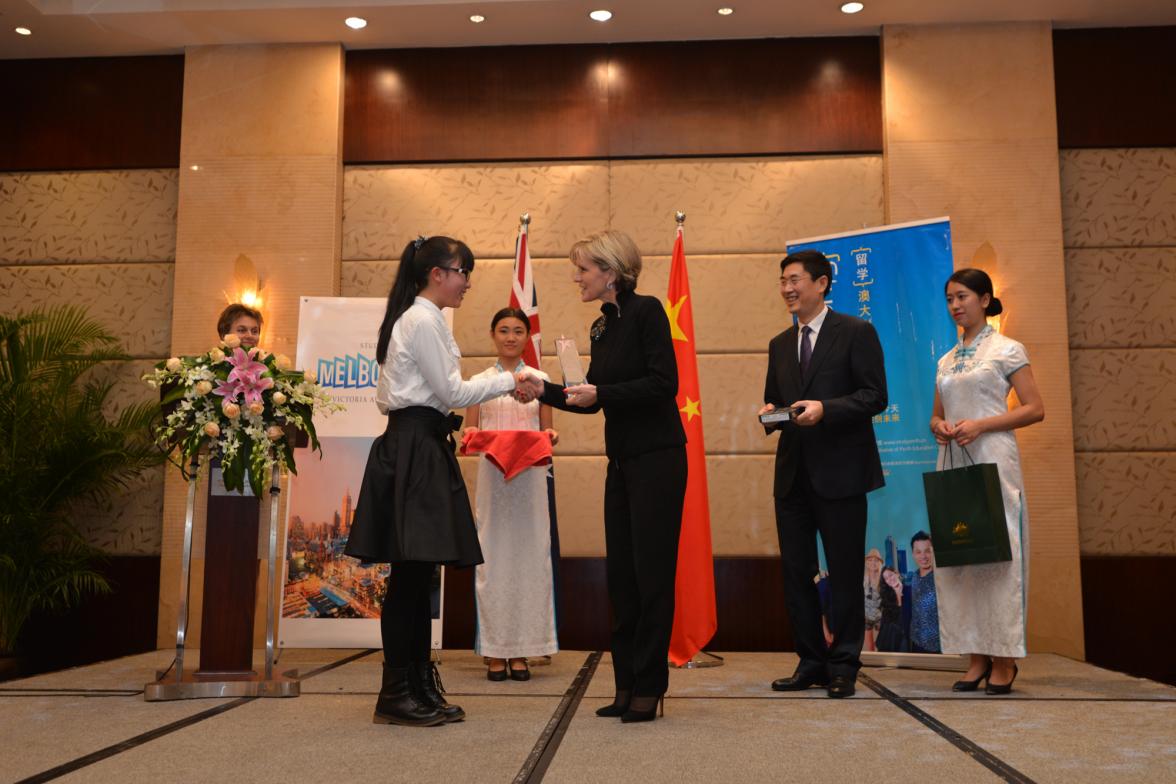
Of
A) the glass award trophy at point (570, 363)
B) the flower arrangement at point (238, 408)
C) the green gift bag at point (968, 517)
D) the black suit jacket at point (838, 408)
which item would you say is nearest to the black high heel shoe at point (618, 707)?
the glass award trophy at point (570, 363)

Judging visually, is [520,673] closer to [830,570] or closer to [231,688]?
[231,688]

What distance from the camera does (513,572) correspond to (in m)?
4.32

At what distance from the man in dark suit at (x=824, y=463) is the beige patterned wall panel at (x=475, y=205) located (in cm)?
230

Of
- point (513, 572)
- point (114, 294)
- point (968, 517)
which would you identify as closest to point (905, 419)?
point (968, 517)

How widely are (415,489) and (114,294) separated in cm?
411

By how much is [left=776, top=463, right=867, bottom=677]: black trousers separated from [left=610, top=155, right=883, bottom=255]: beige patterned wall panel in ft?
8.02

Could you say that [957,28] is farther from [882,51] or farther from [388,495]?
[388,495]

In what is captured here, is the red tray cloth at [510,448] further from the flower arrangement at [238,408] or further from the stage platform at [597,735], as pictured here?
the stage platform at [597,735]

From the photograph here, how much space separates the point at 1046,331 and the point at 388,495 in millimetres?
4149

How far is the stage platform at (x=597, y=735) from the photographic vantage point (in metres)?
2.45

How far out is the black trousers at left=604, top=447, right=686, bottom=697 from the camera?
3047 mm

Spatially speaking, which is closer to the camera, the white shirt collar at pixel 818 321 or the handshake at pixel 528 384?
the handshake at pixel 528 384

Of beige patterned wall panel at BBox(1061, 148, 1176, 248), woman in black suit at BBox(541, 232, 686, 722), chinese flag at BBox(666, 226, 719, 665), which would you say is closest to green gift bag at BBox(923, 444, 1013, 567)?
chinese flag at BBox(666, 226, 719, 665)

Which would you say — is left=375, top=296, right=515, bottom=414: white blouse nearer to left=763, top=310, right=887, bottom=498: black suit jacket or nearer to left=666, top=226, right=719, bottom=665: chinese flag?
left=763, top=310, right=887, bottom=498: black suit jacket
